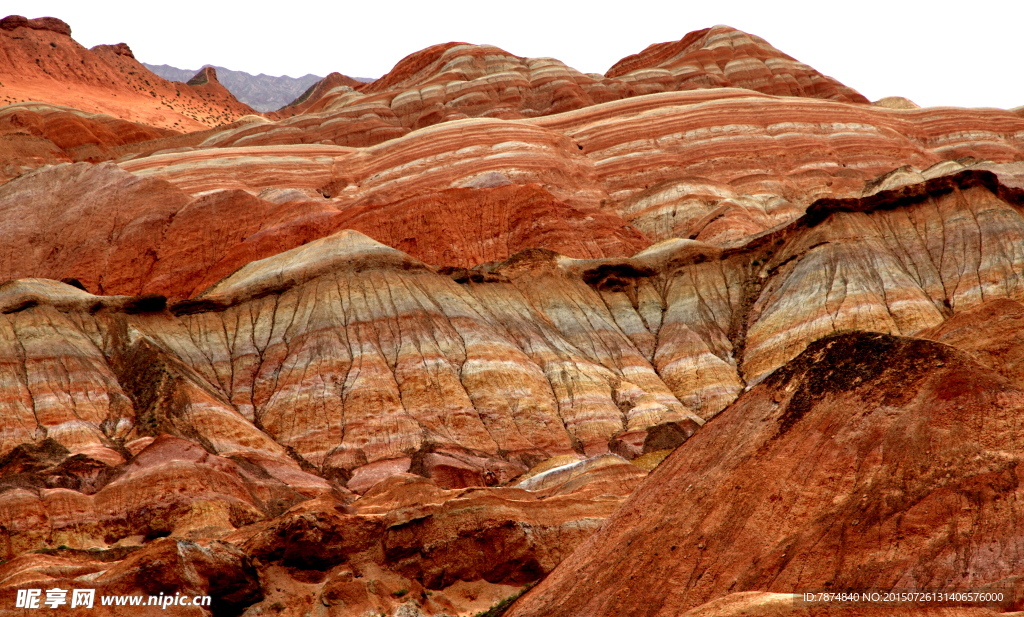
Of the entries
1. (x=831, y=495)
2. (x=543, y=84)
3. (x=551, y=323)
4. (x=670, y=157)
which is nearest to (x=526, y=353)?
(x=551, y=323)

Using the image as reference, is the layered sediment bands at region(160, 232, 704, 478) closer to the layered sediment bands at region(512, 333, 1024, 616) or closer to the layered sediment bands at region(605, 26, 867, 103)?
the layered sediment bands at region(512, 333, 1024, 616)

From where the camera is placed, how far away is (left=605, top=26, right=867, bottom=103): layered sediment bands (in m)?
128

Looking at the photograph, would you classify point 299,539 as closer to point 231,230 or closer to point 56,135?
point 231,230

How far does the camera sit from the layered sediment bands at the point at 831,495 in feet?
75.4

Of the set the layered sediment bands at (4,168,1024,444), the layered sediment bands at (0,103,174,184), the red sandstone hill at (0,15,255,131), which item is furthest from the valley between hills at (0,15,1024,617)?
the red sandstone hill at (0,15,255,131)

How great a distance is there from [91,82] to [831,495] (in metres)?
159

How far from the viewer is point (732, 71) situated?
132000 millimetres

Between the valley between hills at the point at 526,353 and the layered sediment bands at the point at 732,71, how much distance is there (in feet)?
1.90

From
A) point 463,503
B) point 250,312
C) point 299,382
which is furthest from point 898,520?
point 250,312

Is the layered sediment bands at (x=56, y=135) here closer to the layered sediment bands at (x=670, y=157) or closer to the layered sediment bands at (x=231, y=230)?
the layered sediment bands at (x=670, y=157)

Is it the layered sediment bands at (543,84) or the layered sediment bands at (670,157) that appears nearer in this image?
the layered sediment bands at (670,157)

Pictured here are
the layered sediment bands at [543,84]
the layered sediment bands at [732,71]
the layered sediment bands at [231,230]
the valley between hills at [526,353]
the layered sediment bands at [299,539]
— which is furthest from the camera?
the layered sediment bands at [732,71]

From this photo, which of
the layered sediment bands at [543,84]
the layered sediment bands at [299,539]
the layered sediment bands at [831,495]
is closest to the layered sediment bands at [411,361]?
the layered sediment bands at [299,539]

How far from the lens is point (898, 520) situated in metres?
23.7
